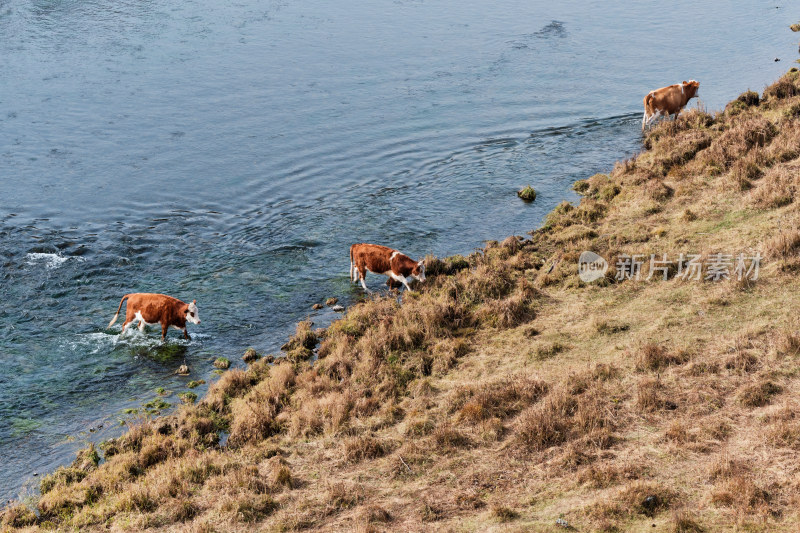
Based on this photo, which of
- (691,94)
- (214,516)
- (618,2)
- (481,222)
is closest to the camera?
(214,516)

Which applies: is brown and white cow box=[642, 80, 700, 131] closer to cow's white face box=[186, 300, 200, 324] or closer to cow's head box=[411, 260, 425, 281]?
cow's head box=[411, 260, 425, 281]

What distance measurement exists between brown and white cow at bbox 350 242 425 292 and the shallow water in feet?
2.87

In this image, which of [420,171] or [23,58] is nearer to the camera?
[420,171]

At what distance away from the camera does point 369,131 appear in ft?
112

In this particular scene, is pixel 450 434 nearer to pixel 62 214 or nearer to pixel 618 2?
pixel 62 214

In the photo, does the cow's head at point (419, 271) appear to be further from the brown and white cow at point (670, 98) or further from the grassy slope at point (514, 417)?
the brown and white cow at point (670, 98)

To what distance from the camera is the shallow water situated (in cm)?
1861

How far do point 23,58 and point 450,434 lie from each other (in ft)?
138

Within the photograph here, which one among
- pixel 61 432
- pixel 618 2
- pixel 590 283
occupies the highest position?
pixel 618 2

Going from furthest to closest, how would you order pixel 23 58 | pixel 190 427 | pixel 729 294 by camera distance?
pixel 23 58, pixel 729 294, pixel 190 427

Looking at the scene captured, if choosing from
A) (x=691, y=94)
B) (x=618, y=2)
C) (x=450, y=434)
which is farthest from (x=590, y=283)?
(x=618, y=2)

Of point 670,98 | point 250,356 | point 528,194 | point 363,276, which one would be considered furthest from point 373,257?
point 670,98

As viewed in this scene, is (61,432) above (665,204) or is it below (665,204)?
below

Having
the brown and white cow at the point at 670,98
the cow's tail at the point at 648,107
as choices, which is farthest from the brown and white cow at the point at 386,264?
the brown and white cow at the point at 670,98
